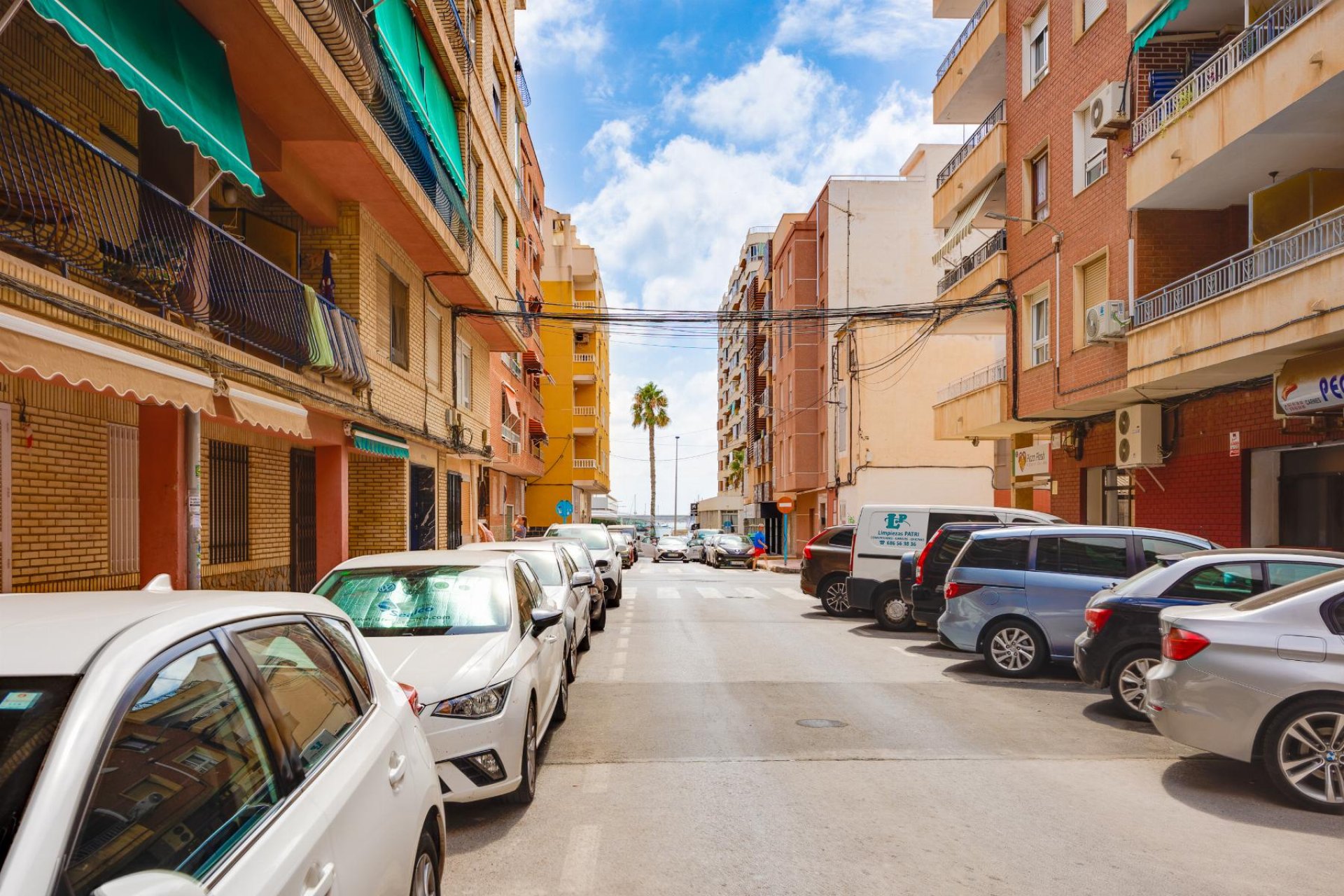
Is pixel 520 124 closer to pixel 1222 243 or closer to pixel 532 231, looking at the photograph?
pixel 532 231

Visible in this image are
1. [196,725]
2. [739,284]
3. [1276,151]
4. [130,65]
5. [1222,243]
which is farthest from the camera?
[739,284]

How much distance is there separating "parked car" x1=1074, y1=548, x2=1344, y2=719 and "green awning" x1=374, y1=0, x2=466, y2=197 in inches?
455

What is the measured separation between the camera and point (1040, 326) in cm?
2125

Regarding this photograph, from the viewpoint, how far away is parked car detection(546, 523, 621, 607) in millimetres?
20405

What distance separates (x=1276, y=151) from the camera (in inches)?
525

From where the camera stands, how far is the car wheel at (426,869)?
347 cm

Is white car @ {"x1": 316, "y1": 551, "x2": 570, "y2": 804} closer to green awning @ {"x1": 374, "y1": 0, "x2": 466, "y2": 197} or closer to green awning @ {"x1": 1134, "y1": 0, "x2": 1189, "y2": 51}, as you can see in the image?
green awning @ {"x1": 374, "y1": 0, "x2": 466, "y2": 197}

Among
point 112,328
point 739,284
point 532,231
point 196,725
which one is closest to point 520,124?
point 532,231

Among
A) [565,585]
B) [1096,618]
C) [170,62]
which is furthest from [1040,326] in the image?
[170,62]

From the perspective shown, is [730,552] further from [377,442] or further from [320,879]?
[320,879]

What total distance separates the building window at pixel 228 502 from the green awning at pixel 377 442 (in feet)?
5.98

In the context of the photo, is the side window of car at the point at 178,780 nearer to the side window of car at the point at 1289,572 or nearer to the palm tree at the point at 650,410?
the side window of car at the point at 1289,572

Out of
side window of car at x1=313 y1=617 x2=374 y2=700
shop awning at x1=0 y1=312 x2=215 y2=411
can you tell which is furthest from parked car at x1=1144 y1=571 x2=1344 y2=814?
shop awning at x1=0 y1=312 x2=215 y2=411

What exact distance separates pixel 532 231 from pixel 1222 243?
26493 mm
